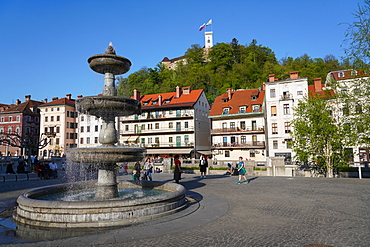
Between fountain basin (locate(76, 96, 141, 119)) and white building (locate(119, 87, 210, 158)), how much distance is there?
124ft

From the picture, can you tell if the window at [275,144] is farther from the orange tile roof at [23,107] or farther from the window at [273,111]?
the orange tile roof at [23,107]

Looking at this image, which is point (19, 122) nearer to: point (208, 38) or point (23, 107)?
point (23, 107)

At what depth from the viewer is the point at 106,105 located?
330 inches

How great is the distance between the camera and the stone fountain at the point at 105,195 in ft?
21.4

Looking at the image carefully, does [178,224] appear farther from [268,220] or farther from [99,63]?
[99,63]

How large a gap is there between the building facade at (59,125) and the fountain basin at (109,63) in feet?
190

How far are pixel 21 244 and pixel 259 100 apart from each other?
4408 centimetres

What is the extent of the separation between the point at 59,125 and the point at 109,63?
60427mm

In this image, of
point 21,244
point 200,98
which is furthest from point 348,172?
point 200,98

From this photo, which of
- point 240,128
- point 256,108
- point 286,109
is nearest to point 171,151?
point 240,128

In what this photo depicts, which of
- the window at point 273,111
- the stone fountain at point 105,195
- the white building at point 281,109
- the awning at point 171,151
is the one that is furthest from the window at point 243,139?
the stone fountain at point 105,195

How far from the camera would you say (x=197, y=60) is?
3898 inches

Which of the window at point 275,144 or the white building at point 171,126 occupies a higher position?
the white building at point 171,126

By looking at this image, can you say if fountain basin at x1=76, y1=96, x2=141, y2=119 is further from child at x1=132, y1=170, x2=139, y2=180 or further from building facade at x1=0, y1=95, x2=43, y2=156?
building facade at x1=0, y1=95, x2=43, y2=156
